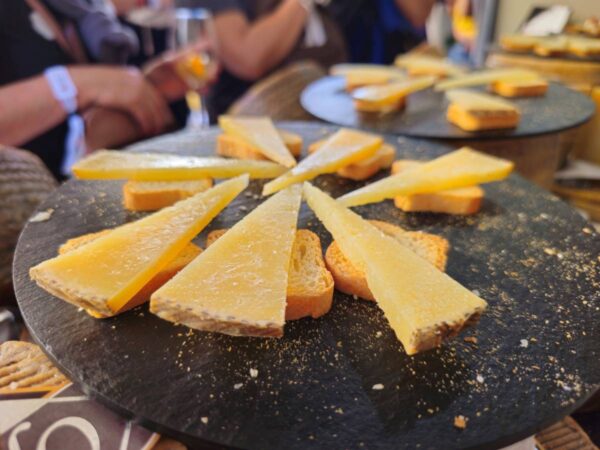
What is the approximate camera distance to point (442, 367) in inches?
27.1

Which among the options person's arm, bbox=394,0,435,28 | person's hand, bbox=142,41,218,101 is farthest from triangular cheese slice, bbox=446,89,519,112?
person's arm, bbox=394,0,435,28

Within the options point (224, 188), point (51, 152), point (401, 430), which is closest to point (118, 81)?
point (51, 152)

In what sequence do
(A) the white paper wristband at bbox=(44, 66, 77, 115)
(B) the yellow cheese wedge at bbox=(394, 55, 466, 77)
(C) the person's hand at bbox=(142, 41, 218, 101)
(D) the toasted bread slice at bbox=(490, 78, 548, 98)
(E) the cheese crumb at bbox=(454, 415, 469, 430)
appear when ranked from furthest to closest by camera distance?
(C) the person's hand at bbox=(142, 41, 218, 101), (A) the white paper wristband at bbox=(44, 66, 77, 115), (B) the yellow cheese wedge at bbox=(394, 55, 466, 77), (D) the toasted bread slice at bbox=(490, 78, 548, 98), (E) the cheese crumb at bbox=(454, 415, 469, 430)

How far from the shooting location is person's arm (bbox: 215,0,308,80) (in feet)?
9.92

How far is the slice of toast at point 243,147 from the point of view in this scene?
130 centimetres

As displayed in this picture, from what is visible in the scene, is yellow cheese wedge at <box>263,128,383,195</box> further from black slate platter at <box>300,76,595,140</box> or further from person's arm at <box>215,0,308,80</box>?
person's arm at <box>215,0,308,80</box>

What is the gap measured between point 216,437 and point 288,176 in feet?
2.16

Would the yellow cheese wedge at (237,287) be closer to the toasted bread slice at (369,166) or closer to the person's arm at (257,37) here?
the toasted bread slice at (369,166)

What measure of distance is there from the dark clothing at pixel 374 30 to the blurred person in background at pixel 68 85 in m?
1.54

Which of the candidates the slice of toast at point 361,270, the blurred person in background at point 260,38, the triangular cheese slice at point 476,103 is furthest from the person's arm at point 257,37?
the slice of toast at point 361,270

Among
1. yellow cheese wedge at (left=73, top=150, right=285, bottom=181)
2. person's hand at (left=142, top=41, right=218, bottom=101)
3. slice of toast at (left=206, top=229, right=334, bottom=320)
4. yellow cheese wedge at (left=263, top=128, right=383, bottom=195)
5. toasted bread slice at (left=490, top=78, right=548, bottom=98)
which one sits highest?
yellow cheese wedge at (left=73, top=150, right=285, bottom=181)

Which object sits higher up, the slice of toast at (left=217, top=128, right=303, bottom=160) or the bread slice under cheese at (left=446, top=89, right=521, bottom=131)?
the slice of toast at (left=217, top=128, right=303, bottom=160)

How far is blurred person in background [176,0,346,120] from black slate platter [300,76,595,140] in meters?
1.20

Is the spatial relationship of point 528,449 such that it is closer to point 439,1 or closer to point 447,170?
point 447,170
